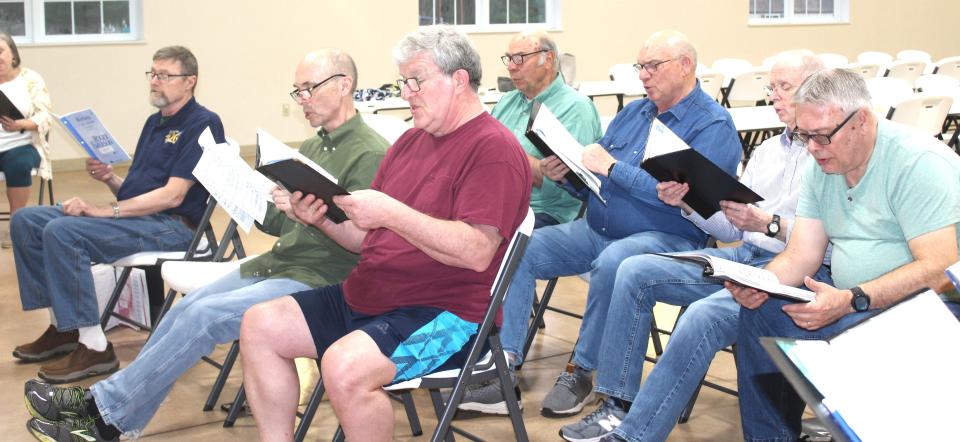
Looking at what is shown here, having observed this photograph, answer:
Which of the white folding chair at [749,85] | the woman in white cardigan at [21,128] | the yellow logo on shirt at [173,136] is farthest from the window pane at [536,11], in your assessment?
the yellow logo on shirt at [173,136]

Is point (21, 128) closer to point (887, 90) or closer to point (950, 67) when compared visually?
point (887, 90)

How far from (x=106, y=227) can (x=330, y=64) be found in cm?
127

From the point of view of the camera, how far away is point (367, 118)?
4352 mm

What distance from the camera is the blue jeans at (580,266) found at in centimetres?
358

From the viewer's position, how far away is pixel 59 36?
32.4ft

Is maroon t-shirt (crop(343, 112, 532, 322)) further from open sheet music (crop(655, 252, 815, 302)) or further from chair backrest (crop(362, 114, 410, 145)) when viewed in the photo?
chair backrest (crop(362, 114, 410, 145))

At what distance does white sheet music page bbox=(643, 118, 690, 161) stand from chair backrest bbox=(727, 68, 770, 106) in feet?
20.8

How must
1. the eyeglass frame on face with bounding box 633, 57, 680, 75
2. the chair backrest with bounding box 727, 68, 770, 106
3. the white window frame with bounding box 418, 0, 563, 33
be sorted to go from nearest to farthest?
the eyeglass frame on face with bounding box 633, 57, 680, 75 < the chair backrest with bounding box 727, 68, 770, 106 < the white window frame with bounding box 418, 0, 563, 33

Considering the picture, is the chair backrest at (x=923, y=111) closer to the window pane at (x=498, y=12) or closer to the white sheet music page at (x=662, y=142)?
the white sheet music page at (x=662, y=142)

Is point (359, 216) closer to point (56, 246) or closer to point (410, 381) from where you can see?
point (410, 381)

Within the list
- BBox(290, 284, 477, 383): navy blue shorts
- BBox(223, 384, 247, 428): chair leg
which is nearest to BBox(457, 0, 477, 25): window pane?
BBox(223, 384, 247, 428): chair leg

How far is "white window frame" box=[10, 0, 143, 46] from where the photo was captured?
9641 mm

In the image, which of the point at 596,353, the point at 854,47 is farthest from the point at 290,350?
the point at 854,47

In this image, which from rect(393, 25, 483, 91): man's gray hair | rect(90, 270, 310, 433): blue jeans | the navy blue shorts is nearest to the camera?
the navy blue shorts
